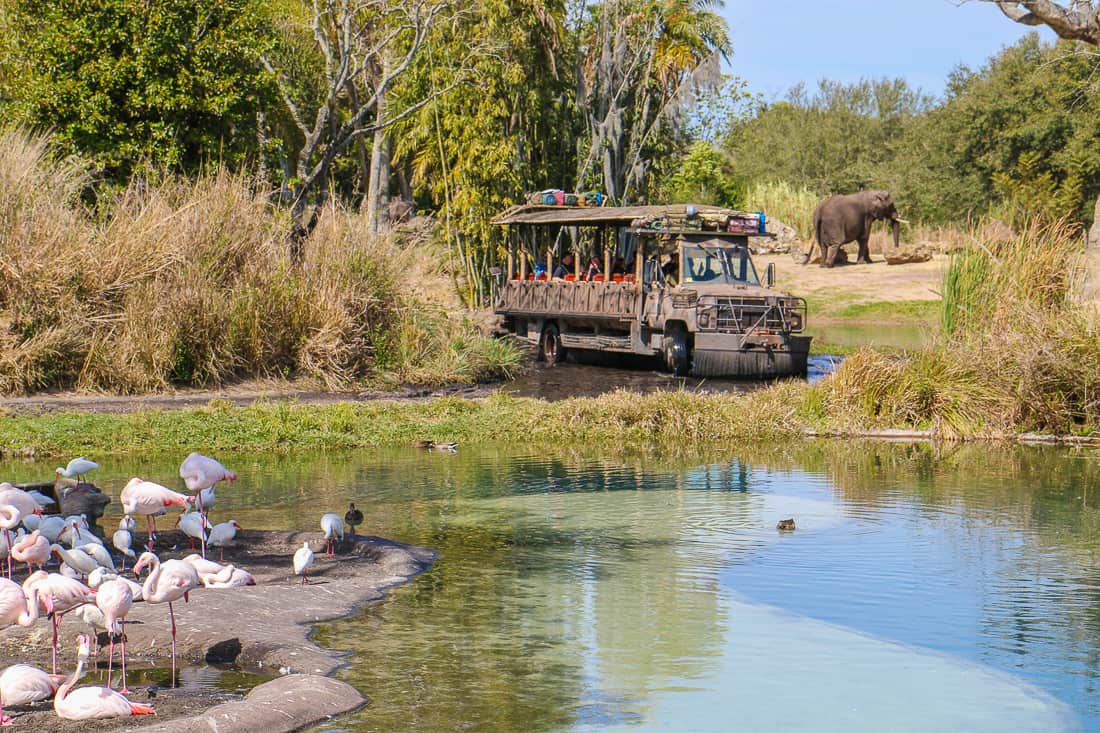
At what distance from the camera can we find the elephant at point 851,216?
4338 centimetres

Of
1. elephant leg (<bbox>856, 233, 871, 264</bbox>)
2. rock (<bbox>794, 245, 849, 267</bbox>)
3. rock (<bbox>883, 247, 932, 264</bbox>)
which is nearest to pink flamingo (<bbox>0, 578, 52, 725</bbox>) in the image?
rock (<bbox>883, 247, 932, 264</bbox>)

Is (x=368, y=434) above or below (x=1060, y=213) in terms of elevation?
below

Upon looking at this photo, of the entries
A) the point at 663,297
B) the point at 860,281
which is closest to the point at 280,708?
the point at 663,297

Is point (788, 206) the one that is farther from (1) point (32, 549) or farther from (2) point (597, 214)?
(1) point (32, 549)

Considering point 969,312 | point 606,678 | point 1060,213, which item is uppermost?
point 1060,213

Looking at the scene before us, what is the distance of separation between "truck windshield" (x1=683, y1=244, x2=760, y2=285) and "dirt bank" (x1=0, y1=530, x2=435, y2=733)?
1435 centimetres

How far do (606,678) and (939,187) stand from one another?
145 ft

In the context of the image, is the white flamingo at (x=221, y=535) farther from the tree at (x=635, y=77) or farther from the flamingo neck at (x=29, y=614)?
the tree at (x=635, y=77)

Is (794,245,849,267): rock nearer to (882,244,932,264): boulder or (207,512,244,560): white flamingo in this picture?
(882,244,932,264): boulder

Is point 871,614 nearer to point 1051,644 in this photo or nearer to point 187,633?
point 1051,644

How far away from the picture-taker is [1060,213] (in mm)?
41500

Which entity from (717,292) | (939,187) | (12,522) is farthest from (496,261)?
(12,522)

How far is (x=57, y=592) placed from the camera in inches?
265

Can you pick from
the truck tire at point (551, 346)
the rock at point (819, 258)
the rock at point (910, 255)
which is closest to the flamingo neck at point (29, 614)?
the truck tire at point (551, 346)
